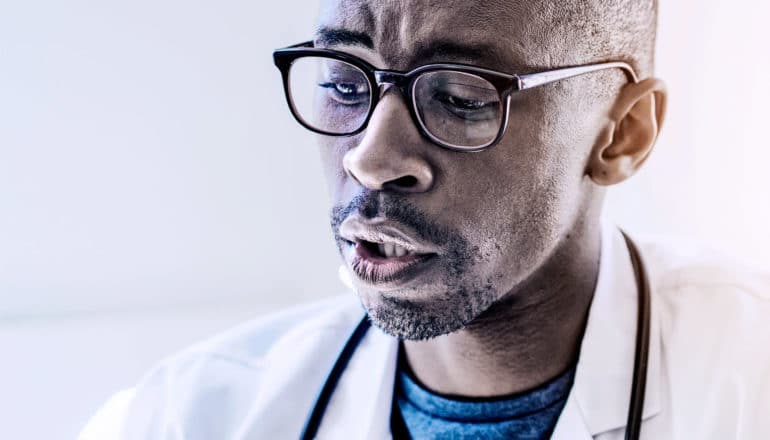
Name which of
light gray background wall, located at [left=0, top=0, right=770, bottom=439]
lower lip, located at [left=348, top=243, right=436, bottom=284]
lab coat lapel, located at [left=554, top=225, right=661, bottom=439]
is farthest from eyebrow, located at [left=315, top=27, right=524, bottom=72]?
light gray background wall, located at [left=0, top=0, right=770, bottom=439]

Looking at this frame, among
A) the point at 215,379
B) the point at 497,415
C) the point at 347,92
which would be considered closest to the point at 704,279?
the point at 497,415

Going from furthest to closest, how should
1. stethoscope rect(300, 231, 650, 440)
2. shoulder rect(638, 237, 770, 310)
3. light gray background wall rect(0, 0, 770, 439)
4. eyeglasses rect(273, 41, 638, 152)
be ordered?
light gray background wall rect(0, 0, 770, 439), shoulder rect(638, 237, 770, 310), stethoscope rect(300, 231, 650, 440), eyeglasses rect(273, 41, 638, 152)

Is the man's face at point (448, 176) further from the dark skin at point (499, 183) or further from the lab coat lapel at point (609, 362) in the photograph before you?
the lab coat lapel at point (609, 362)

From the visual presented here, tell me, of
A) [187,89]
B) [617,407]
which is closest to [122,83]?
[187,89]

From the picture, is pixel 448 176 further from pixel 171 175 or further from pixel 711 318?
pixel 171 175

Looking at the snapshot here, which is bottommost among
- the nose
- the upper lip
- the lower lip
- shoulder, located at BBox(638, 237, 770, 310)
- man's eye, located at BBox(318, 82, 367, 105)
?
shoulder, located at BBox(638, 237, 770, 310)

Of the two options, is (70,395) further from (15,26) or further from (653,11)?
→ (653,11)

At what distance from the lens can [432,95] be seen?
970mm

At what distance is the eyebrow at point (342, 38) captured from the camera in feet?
3.29

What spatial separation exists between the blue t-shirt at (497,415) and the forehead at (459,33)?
1.46ft

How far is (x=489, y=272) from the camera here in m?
1.04

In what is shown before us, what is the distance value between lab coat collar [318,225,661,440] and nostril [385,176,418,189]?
0.36 meters

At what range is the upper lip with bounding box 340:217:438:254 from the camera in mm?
980

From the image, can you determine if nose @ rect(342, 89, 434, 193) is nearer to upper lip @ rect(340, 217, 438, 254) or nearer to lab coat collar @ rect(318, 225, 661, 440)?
upper lip @ rect(340, 217, 438, 254)
